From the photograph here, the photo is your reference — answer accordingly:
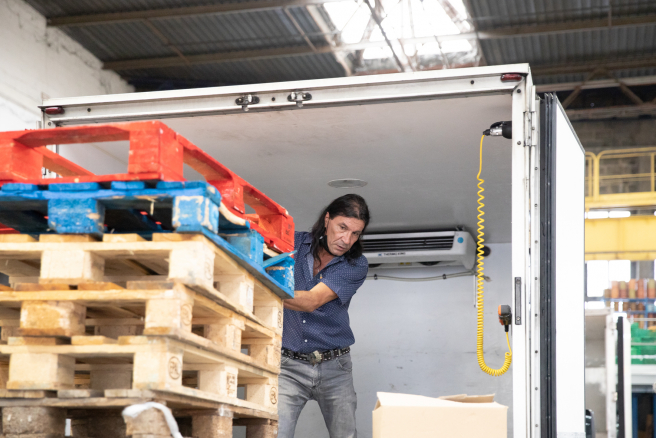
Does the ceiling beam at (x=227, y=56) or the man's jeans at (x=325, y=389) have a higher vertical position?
the ceiling beam at (x=227, y=56)

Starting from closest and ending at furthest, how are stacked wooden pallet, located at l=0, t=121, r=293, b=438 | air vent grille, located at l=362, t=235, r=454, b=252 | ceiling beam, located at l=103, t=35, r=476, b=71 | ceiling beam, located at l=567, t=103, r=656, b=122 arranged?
stacked wooden pallet, located at l=0, t=121, r=293, b=438 → air vent grille, located at l=362, t=235, r=454, b=252 → ceiling beam, located at l=103, t=35, r=476, b=71 → ceiling beam, located at l=567, t=103, r=656, b=122

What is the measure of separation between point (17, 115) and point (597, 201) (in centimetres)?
1025

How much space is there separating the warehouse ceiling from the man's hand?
466 cm

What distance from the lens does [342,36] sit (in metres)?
9.66

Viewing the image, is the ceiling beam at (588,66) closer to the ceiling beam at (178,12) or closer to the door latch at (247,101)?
the ceiling beam at (178,12)

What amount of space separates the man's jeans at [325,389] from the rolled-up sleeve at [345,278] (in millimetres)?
527

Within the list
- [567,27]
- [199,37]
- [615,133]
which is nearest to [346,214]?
[199,37]

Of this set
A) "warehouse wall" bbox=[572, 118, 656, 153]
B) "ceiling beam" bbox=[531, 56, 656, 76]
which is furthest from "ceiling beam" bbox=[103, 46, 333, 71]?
"warehouse wall" bbox=[572, 118, 656, 153]

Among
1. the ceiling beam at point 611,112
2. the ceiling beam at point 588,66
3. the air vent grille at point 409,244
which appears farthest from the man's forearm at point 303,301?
the ceiling beam at point 611,112

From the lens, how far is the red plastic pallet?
2.52 metres

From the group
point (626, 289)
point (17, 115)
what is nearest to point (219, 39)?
point (17, 115)

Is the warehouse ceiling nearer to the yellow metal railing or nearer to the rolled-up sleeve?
the yellow metal railing

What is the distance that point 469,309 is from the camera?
27.3 feet

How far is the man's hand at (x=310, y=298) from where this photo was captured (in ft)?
14.7
